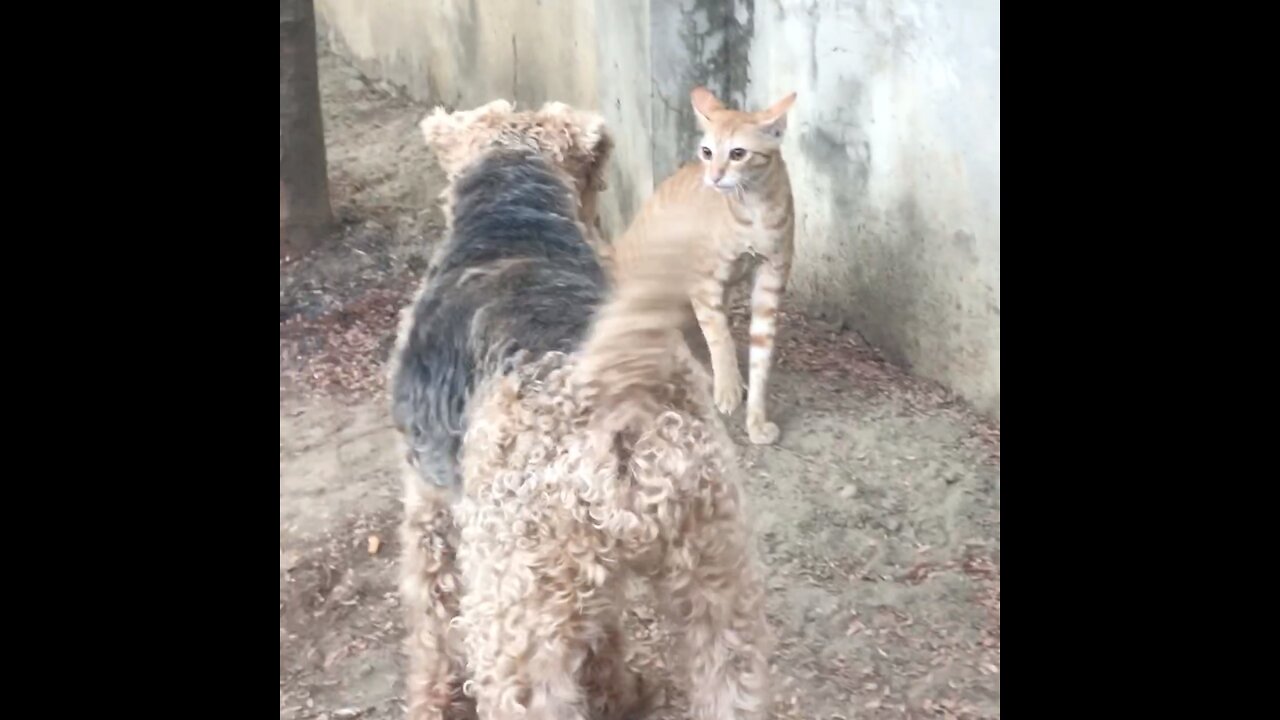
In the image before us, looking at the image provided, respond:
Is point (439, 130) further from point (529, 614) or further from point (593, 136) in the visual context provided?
point (529, 614)

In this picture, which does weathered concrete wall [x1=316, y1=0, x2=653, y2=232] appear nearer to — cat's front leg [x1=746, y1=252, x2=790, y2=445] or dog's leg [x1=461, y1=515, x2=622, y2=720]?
cat's front leg [x1=746, y1=252, x2=790, y2=445]

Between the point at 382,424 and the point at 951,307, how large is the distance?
1.64 m

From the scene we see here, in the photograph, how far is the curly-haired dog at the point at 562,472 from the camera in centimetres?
187

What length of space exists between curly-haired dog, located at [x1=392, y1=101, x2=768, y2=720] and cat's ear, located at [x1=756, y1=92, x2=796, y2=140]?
1.17 meters

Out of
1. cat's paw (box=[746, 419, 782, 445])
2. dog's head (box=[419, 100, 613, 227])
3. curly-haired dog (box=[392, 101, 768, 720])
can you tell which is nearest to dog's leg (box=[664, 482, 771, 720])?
curly-haired dog (box=[392, 101, 768, 720])

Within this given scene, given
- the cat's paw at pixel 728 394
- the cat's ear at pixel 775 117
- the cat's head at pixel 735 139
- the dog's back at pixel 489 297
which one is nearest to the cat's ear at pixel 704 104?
the cat's head at pixel 735 139

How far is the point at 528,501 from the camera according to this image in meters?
1.91

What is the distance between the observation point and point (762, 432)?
346 centimetres

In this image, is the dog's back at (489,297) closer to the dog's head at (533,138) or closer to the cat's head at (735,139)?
the dog's head at (533,138)

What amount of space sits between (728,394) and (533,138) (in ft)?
3.95

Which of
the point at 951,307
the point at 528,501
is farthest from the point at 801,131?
the point at 528,501

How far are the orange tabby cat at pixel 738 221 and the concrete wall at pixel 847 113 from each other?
0.15 m

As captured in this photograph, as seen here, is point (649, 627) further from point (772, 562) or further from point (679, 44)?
point (679, 44)

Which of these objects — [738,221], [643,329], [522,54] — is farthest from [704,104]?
[643,329]
